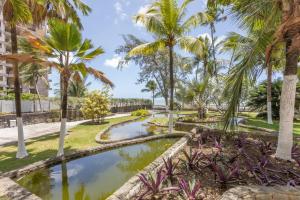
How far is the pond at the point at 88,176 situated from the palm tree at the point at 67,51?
138 centimetres

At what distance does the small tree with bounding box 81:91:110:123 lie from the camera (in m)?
18.0

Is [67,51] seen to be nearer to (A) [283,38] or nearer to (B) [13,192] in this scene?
(B) [13,192]

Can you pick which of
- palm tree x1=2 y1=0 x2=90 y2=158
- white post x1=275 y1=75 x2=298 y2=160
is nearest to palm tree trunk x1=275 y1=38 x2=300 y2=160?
white post x1=275 y1=75 x2=298 y2=160

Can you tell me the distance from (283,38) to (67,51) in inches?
257

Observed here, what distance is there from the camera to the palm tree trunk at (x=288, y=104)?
5.59 meters

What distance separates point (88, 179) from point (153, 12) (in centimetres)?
912

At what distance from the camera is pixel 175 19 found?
433 inches

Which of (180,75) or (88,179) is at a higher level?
(180,75)

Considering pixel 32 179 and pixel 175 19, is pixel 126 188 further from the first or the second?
pixel 175 19

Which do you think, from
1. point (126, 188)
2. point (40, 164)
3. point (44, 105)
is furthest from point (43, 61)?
point (44, 105)

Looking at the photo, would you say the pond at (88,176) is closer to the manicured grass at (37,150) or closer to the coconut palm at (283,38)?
the manicured grass at (37,150)

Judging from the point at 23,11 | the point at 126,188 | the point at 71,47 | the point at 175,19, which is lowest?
the point at 126,188

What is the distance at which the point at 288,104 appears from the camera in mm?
5641

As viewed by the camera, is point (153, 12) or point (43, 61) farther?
point (153, 12)
